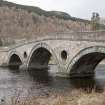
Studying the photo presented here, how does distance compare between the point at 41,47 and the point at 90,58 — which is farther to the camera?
the point at 41,47

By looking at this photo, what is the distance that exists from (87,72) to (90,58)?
9.99ft

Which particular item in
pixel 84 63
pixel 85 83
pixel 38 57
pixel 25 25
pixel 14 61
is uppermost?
pixel 25 25

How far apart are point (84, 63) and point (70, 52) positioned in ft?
7.66

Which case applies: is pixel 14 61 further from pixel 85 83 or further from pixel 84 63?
pixel 85 83

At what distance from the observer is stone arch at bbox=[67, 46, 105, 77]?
3865 cm

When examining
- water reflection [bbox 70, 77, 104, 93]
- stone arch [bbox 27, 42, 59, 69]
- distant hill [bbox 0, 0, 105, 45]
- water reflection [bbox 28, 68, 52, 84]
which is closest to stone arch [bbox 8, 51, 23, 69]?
stone arch [bbox 27, 42, 59, 69]

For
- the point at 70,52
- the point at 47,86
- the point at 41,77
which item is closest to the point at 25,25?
the point at 41,77

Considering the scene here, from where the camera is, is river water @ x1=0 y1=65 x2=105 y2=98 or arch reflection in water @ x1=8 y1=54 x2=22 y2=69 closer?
river water @ x1=0 y1=65 x2=105 y2=98

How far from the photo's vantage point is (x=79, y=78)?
41.4 meters

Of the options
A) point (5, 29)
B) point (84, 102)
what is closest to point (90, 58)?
point (84, 102)

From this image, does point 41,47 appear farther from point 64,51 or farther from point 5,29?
point 5,29

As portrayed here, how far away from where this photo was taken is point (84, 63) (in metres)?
41.4

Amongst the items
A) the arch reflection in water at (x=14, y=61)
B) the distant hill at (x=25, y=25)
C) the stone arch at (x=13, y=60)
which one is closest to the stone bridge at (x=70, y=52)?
the stone arch at (x=13, y=60)

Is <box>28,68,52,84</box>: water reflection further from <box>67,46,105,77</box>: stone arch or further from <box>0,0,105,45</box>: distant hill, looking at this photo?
<box>0,0,105,45</box>: distant hill
